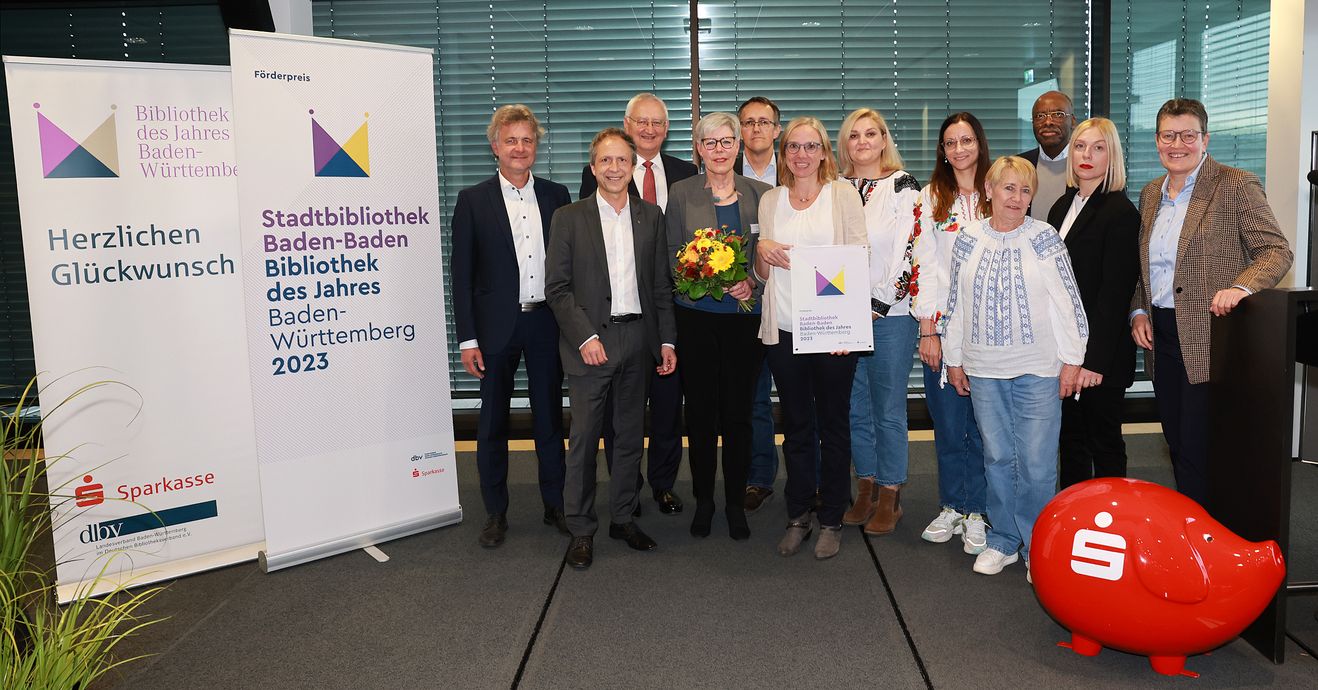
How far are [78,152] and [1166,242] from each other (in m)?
3.88

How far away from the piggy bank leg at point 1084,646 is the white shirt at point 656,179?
91.6 inches

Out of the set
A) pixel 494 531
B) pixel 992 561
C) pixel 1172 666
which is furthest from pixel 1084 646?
pixel 494 531

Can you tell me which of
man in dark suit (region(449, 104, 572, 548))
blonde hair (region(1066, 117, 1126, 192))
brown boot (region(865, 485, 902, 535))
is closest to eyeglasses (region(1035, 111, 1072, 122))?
blonde hair (region(1066, 117, 1126, 192))

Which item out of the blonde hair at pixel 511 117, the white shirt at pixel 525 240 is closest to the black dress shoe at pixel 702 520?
the white shirt at pixel 525 240

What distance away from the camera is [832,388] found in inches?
131

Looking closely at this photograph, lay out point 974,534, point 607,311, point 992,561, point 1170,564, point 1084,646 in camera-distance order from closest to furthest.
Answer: point 1170,564
point 1084,646
point 992,561
point 607,311
point 974,534

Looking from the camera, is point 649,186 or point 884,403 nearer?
point 884,403

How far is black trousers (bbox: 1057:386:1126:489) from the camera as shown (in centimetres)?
331

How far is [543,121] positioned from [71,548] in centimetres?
349

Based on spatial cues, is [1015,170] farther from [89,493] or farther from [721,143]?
[89,493]

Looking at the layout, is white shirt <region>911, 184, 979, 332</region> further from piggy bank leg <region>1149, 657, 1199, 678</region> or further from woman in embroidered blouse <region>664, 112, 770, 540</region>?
piggy bank leg <region>1149, 657, 1199, 678</region>

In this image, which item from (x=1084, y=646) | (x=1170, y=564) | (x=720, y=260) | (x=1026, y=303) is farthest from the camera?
(x=720, y=260)

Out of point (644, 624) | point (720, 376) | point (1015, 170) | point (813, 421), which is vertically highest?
point (1015, 170)

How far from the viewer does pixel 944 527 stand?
12.0ft
